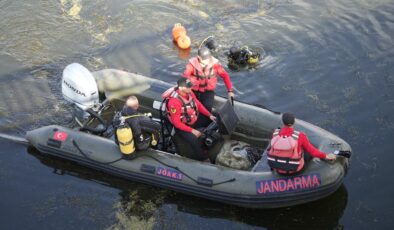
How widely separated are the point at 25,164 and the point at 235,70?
3.84 m

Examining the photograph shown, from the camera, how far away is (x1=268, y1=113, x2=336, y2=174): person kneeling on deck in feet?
16.4

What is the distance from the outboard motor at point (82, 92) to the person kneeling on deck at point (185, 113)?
48.7 inches

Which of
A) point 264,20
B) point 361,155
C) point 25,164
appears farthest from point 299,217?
point 264,20

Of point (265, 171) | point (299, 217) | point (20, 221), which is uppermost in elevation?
point (265, 171)

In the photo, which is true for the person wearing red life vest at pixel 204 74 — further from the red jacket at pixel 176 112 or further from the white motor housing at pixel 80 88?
the white motor housing at pixel 80 88

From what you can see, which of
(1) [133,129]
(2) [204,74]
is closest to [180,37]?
(2) [204,74]

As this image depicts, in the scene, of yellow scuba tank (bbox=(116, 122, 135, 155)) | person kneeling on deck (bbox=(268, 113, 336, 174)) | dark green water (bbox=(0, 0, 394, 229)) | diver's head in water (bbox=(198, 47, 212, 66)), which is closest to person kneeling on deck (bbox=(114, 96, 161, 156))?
yellow scuba tank (bbox=(116, 122, 135, 155))

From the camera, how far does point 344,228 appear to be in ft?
17.9

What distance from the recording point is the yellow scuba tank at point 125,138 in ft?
17.8

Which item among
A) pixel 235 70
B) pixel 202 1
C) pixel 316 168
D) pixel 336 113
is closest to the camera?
pixel 316 168

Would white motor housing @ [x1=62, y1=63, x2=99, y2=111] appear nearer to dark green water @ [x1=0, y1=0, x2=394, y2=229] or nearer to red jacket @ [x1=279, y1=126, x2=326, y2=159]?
dark green water @ [x1=0, y1=0, x2=394, y2=229]

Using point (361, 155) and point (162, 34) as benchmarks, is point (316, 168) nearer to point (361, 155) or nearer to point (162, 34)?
point (361, 155)

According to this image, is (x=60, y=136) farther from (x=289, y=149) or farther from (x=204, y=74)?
(x=289, y=149)

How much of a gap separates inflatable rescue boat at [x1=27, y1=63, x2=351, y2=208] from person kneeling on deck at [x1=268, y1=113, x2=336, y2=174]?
194mm
